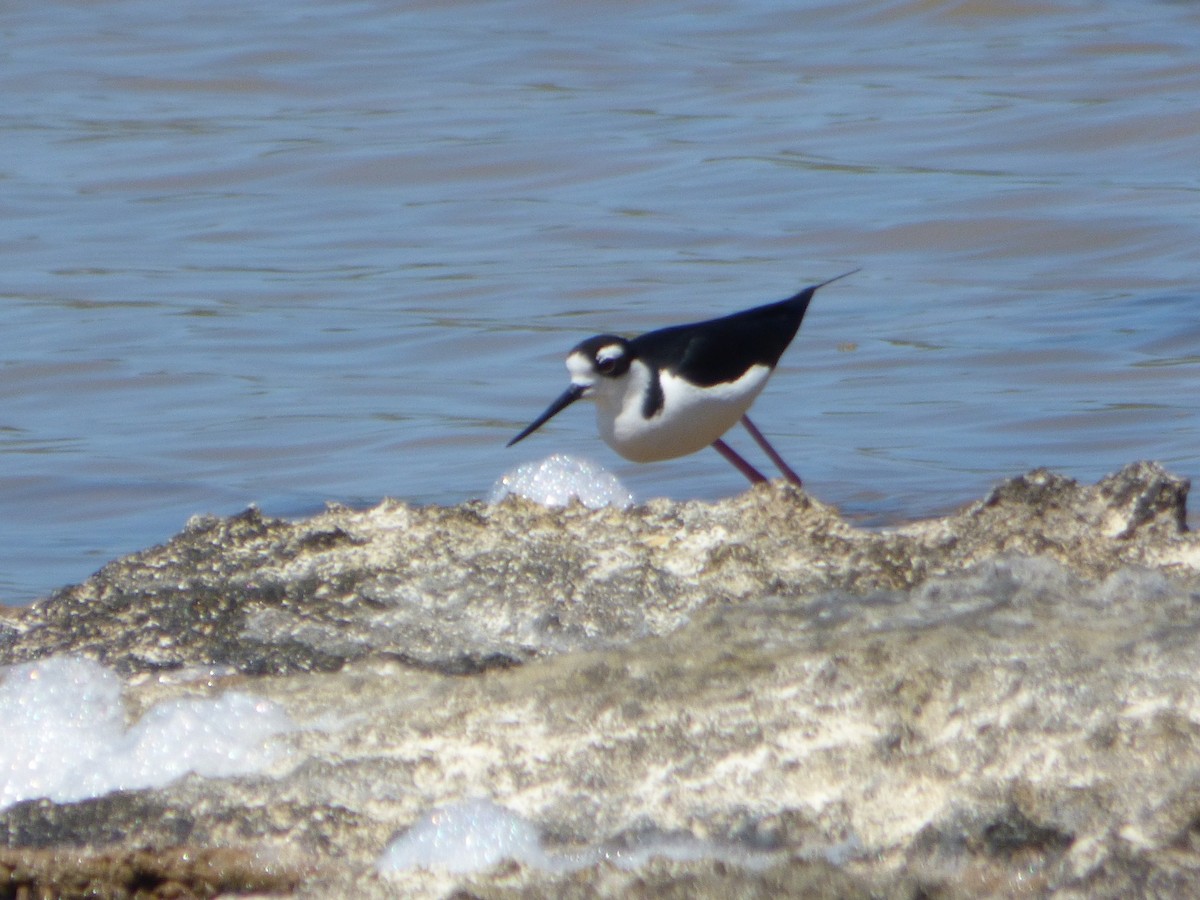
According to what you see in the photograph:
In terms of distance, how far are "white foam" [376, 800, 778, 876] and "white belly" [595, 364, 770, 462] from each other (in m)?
3.19

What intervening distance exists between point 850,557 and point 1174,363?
5.06m

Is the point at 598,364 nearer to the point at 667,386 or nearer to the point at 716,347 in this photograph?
the point at 667,386

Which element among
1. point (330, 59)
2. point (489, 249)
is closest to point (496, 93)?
point (330, 59)

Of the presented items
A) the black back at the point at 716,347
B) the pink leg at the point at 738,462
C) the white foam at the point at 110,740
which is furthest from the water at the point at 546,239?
the white foam at the point at 110,740

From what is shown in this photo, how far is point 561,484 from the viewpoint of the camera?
5059 millimetres

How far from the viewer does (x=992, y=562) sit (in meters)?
3.01

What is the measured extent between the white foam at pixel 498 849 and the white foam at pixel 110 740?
320mm

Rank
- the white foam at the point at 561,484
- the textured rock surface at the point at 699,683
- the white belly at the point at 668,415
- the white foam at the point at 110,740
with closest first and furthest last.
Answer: the textured rock surface at the point at 699,683 → the white foam at the point at 110,740 → the white foam at the point at 561,484 → the white belly at the point at 668,415

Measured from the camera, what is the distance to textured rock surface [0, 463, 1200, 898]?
237cm

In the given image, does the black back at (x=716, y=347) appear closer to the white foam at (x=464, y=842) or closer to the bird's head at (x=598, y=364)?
the bird's head at (x=598, y=364)

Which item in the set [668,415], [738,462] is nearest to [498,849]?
[668,415]

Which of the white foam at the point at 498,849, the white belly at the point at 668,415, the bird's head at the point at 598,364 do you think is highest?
the white foam at the point at 498,849

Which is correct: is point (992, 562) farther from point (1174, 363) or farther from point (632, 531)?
point (1174, 363)

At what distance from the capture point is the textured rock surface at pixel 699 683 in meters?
2.37
